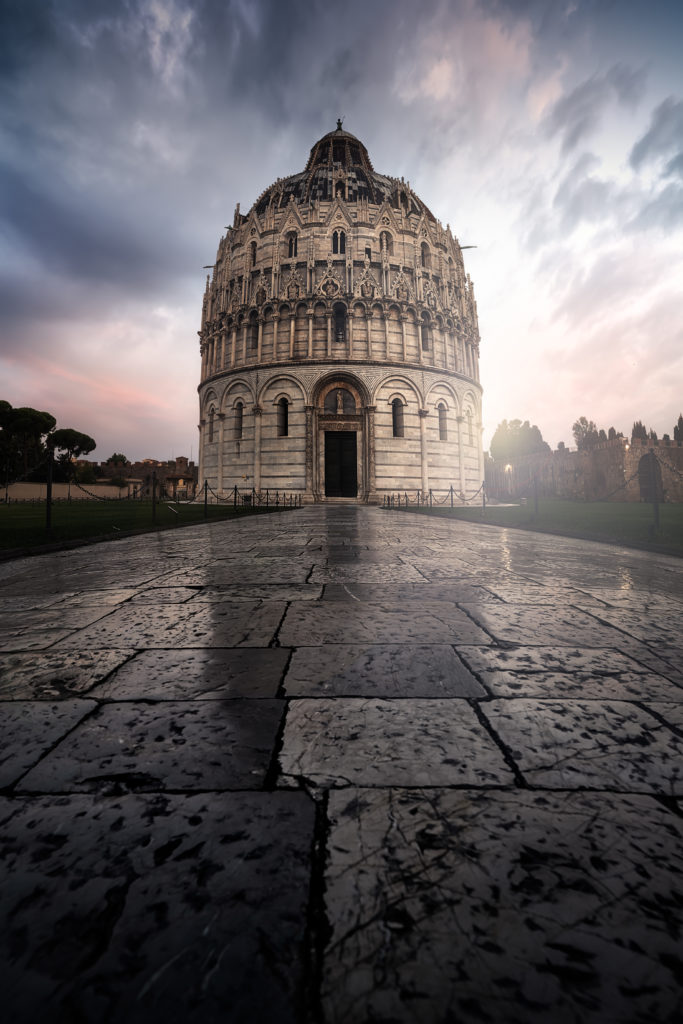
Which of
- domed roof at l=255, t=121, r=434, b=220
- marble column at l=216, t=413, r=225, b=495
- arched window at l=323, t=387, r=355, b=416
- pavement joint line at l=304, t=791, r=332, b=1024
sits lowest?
pavement joint line at l=304, t=791, r=332, b=1024

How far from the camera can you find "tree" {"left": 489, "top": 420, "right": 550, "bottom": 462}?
232 feet

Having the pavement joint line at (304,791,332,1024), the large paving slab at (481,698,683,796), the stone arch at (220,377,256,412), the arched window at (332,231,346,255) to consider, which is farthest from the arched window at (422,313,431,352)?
the pavement joint line at (304,791,332,1024)

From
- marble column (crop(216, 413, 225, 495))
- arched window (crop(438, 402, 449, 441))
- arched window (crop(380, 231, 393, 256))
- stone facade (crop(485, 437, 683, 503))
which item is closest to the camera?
arched window (crop(380, 231, 393, 256))

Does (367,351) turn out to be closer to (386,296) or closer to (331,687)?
(386,296)

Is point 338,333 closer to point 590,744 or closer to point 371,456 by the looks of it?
point 371,456

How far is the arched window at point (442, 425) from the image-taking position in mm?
27969

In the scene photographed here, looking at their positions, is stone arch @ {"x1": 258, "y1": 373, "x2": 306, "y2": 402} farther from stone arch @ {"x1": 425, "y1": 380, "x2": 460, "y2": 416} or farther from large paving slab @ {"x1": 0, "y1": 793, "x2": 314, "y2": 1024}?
large paving slab @ {"x1": 0, "y1": 793, "x2": 314, "y2": 1024}

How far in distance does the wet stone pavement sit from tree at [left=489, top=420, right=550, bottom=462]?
72429mm

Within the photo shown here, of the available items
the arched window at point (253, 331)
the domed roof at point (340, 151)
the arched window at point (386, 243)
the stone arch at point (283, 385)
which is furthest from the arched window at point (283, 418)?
the domed roof at point (340, 151)

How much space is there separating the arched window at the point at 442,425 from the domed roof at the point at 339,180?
14290 mm

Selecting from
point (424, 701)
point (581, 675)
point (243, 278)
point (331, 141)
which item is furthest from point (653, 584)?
point (331, 141)

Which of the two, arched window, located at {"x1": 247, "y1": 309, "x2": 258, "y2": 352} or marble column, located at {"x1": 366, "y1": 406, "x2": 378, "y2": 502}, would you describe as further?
arched window, located at {"x1": 247, "y1": 309, "x2": 258, "y2": 352}

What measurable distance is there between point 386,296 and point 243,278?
9.69 metres

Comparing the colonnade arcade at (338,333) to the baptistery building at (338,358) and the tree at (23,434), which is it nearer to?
the baptistery building at (338,358)
